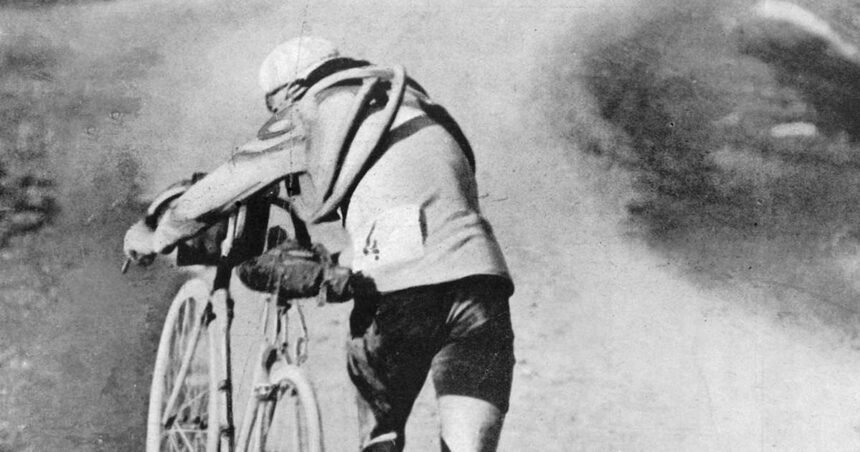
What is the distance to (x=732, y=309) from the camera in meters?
→ 3.71

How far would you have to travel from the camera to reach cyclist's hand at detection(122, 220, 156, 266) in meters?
3.82

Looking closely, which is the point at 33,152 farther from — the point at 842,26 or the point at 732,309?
the point at 842,26

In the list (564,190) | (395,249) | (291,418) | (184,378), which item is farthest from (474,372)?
(184,378)

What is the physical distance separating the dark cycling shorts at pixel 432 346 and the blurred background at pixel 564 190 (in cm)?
13

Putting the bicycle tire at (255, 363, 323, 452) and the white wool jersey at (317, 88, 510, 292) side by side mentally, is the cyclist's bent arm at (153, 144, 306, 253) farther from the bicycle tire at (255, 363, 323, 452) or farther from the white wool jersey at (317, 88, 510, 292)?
A: the bicycle tire at (255, 363, 323, 452)

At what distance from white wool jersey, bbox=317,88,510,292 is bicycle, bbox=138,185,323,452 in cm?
32

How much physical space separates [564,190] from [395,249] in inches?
30.7

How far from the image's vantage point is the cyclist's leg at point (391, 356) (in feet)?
11.1

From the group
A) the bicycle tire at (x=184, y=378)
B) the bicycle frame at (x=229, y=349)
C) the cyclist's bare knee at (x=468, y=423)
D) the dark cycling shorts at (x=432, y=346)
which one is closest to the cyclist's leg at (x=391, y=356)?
the dark cycling shorts at (x=432, y=346)

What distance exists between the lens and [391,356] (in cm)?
343

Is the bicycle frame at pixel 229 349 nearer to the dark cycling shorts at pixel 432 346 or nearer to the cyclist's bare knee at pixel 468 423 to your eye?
the dark cycling shorts at pixel 432 346

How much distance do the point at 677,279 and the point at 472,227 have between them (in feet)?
2.79

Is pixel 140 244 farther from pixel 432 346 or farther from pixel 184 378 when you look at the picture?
pixel 432 346

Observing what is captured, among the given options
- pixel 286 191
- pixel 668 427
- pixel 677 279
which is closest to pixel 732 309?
pixel 677 279
